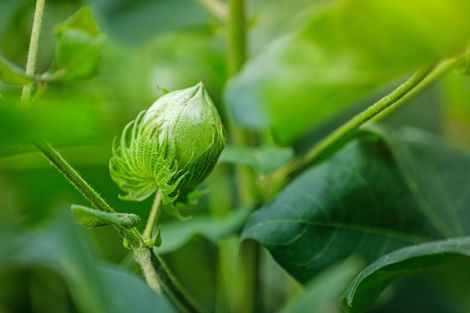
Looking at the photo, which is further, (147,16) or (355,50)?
(147,16)

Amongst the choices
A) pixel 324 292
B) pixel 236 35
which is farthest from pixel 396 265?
pixel 236 35

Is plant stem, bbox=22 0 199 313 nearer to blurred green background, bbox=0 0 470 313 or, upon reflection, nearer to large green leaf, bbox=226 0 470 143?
blurred green background, bbox=0 0 470 313

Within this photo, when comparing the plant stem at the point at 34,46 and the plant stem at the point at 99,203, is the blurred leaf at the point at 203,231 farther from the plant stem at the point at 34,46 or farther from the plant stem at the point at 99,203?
the plant stem at the point at 34,46

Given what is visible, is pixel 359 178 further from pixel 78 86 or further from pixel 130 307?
pixel 78 86

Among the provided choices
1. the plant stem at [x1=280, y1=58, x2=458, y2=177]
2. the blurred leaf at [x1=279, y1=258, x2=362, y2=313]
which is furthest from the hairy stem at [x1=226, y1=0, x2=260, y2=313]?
the blurred leaf at [x1=279, y1=258, x2=362, y2=313]

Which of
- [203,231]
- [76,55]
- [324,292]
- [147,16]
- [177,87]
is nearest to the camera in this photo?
[324,292]

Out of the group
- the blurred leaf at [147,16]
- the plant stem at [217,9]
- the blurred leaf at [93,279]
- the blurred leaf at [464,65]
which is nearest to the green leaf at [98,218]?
the blurred leaf at [93,279]

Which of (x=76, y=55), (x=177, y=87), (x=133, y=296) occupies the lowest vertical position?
(x=177, y=87)

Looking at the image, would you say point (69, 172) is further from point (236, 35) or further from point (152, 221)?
point (236, 35)
